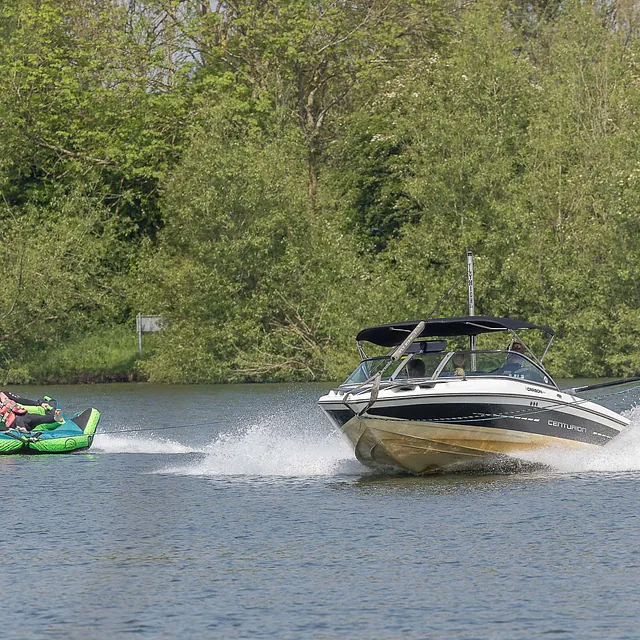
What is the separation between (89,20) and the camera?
6988 cm

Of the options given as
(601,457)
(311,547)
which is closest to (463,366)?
(601,457)

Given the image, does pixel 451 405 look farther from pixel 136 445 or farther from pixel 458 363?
pixel 136 445

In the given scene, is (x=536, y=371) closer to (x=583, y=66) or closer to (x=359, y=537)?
(x=359, y=537)

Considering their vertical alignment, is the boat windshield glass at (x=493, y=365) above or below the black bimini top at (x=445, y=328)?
below

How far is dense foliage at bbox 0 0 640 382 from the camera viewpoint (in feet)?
200

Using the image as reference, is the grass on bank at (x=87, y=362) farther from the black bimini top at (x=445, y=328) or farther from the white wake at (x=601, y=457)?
the white wake at (x=601, y=457)

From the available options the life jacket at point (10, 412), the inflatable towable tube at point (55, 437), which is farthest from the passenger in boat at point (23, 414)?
the inflatable towable tube at point (55, 437)

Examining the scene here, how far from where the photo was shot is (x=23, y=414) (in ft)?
107

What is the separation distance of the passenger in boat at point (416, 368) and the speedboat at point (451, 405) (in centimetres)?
2

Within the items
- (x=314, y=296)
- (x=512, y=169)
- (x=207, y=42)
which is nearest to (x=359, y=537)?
(x=314, y=296)

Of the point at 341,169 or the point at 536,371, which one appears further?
the point at 341,169

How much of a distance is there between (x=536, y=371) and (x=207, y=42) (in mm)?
47283

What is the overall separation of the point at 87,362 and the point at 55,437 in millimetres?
32330

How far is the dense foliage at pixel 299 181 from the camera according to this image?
6097 cm
